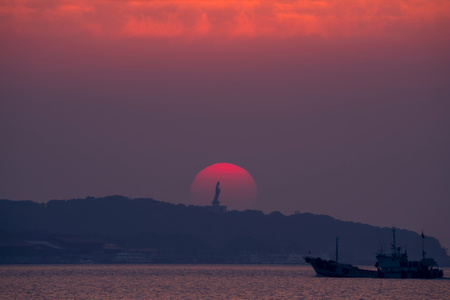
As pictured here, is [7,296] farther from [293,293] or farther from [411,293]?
[411,293]

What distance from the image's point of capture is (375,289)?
571 ft

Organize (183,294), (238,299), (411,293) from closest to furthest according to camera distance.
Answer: (238,299) → (183,294) → (411,293)

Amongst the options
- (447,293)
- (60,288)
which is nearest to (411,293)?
(447,293)

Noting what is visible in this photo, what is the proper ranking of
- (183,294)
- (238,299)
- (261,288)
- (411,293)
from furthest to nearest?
(261,288), (411,293), (183,294), (238,299)

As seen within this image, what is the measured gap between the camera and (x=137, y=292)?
155375 millimetres

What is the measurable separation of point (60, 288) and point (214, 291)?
3069 cm

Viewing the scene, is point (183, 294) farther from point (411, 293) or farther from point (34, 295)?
point (411, 293)

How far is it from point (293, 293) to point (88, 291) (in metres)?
38.0

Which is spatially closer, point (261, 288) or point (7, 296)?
point (7, 296)

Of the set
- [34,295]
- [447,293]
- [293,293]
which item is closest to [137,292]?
[34,295]

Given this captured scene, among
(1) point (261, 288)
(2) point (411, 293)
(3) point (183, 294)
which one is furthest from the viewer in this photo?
(1) point (261, 288)

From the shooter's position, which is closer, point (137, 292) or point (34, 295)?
point (34, 295)

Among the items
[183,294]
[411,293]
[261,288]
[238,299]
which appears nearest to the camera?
[238,299]

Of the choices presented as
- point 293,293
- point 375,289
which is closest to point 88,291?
point 293,293
